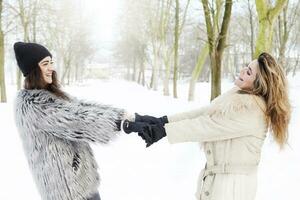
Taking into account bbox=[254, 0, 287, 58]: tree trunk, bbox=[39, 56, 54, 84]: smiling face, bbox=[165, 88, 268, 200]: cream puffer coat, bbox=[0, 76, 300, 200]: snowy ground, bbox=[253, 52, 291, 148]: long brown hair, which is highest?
bbox=[254, 0, 287, 58]: tree trunk

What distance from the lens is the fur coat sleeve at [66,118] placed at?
2.33 m

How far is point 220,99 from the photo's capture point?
8.21ft

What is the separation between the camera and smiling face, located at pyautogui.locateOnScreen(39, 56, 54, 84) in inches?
96.6

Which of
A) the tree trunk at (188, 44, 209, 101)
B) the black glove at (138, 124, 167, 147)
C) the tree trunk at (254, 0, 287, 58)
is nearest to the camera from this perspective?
the black glove at (138, 124, 167, 147)

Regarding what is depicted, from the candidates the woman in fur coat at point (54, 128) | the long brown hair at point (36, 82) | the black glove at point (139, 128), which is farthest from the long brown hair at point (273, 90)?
the long brown hair at point (36, 82)

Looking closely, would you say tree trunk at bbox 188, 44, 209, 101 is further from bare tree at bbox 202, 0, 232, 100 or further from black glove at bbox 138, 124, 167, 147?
black glove at bbox 138, 124, 167, 147

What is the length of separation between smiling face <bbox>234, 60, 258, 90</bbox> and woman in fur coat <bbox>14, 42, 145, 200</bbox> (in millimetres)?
827

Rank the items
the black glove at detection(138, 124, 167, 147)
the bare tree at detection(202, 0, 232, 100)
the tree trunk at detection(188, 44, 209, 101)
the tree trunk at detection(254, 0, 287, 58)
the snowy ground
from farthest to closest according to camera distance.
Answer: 1. the tree trunk at detection(188, 44, 209, 101)
2. the bare tree at detection(202, 0, 232, 100)
3. the tree trunk at detection(254, 0, 287, 58)
4. the snowy ground
5. the black glove at detection(138, 124, 167, 147)

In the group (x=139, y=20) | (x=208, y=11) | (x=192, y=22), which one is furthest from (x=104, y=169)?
(x=139, y=20)

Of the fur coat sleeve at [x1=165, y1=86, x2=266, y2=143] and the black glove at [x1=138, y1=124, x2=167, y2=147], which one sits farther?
the black glove at [x1=138, y1=124, x2=167, y2=147]

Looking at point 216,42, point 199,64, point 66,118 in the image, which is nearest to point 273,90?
point 66,118

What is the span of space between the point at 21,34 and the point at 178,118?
2570 centimetres

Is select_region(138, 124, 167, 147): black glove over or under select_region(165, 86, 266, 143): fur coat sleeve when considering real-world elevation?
under

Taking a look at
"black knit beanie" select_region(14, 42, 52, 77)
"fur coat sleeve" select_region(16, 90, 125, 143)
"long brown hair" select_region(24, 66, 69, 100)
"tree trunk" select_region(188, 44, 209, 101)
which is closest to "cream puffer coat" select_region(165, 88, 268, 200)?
"fur coat sleeve" select_region(16, 90, 125, 143)
